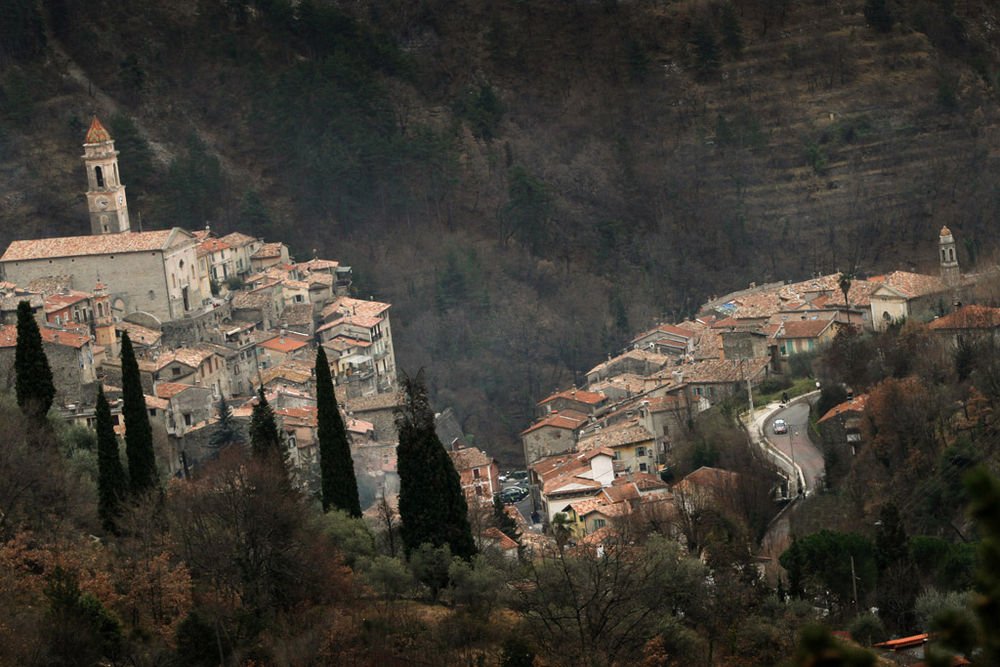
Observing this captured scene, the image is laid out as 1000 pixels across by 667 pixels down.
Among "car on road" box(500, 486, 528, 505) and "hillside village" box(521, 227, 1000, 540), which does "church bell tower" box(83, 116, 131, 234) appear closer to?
"hillside village" box(521, 227, 1000, 540)

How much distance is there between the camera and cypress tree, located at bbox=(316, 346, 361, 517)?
38.0 metres

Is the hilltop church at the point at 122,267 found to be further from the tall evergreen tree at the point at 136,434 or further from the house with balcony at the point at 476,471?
the tall evergreen tree at the point at 136,434

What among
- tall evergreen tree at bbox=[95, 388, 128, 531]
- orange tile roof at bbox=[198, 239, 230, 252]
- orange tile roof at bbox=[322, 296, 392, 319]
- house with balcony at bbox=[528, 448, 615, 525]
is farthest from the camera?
orange tile roof at bbox=[198, 239, 230, 252]

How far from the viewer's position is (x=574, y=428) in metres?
62.8

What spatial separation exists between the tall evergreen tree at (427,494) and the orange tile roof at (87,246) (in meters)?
30.0

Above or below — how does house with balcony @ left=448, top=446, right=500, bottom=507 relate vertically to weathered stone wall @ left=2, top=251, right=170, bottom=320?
below

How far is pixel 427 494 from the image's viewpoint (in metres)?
35.6

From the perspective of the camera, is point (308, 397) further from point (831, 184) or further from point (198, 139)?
point (831, 184)

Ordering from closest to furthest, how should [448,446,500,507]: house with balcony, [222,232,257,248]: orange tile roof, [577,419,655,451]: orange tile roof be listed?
1. [448,446,500,507]: house with balcony
2. [577,419,655,451]: orange tile roof
3. [222,232,257,248]: orange tile roof

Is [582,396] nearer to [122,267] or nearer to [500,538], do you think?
[122,267]

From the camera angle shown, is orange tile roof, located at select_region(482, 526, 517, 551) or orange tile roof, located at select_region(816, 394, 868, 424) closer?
orange tile roof, located at select_region(482, 526, 517, 551)

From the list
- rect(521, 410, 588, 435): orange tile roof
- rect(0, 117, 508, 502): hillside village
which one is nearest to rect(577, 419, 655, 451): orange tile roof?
rect(521, 410, 588, 435): orange tile roof

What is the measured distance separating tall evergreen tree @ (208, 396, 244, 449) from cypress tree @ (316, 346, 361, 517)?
1445cm

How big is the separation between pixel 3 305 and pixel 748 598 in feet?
97.3
